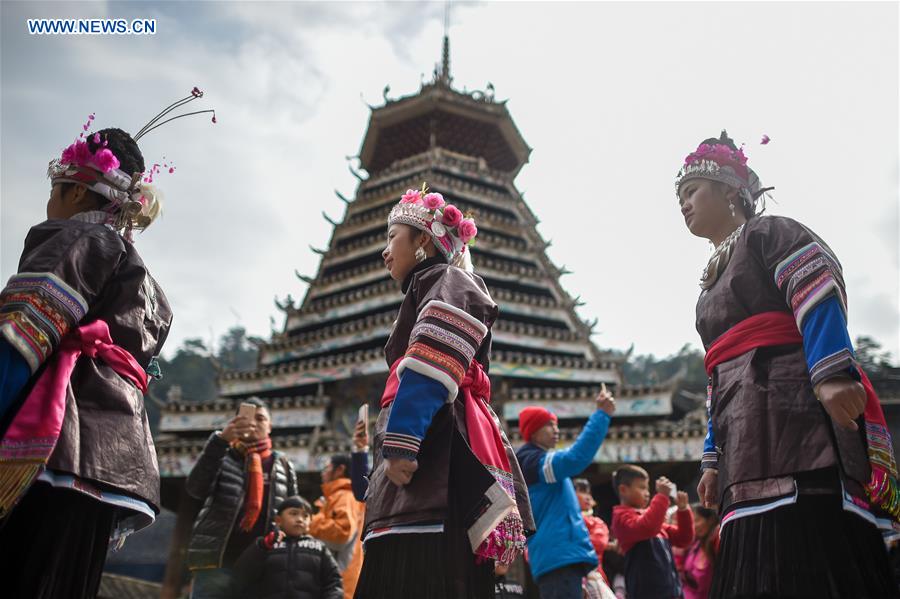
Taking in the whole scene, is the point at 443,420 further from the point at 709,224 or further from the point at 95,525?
the point at 709,224

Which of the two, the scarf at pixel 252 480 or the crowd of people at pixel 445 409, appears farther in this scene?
the scarf at pixel 252 480

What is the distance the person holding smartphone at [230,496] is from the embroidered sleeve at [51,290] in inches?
99.1

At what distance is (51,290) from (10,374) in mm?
332

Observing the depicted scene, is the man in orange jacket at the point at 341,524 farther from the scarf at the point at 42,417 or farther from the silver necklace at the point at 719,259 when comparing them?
the silver necklace at the point at 719,259

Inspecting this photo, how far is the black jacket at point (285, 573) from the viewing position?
4.89 metres

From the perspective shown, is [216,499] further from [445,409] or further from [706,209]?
[706,209]

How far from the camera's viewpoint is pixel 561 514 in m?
4.54

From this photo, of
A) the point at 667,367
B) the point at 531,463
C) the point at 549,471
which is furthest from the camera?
the point at 667,367

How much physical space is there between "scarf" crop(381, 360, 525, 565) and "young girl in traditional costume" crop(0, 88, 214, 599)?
104cm

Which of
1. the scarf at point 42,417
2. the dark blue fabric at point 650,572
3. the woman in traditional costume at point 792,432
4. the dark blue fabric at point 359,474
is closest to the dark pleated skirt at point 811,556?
the woman in traditional costume at point 792,432

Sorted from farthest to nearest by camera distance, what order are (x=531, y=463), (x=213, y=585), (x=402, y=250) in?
(x=213, y=585), (x=531, y=463), (x=402, y=250)

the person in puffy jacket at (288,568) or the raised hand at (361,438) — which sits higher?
the raised hand at (361,438)

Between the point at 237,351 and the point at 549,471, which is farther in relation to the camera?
the point at 237,351

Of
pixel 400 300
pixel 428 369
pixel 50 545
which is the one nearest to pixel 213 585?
pixel 50 545
